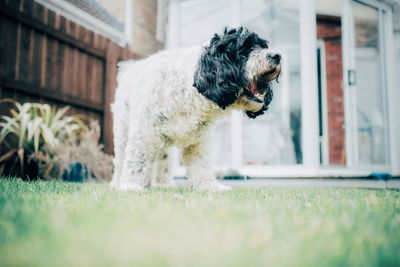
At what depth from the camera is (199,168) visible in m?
3.40

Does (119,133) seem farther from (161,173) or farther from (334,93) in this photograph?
(334,93)

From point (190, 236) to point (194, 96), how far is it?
1935mm

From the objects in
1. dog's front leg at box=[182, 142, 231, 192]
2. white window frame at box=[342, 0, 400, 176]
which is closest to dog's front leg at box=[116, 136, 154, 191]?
dog's front leg at box=[182, 142, 231, 192]

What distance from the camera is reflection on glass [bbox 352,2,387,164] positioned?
6.09 m

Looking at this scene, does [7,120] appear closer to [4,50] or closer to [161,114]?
[4,50]

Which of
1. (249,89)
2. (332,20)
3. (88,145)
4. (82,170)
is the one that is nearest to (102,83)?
(88,145)

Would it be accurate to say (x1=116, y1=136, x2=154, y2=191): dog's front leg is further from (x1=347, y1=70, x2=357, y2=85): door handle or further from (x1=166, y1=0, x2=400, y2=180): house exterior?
(x1=347, y1=70, x2=357, y2=85): door handle

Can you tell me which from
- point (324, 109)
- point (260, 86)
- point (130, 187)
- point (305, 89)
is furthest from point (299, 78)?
point (130, 187)

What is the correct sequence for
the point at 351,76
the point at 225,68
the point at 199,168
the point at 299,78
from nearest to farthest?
the point at 225,68
the point at 199,168
the point at 351,76
the point at 299,78

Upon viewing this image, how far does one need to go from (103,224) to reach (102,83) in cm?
515

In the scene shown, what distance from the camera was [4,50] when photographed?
14.2 feet

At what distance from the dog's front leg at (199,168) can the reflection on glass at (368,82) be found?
375 centimetres

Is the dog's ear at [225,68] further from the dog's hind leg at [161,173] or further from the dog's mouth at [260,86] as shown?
the dog's hind leg at [161,173]

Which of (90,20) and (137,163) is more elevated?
(90,20)
